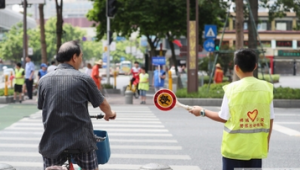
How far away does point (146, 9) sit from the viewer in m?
35.1

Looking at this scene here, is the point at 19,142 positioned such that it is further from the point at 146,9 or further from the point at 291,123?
the point at 146,9

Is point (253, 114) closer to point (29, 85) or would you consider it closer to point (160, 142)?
point (160, 142)

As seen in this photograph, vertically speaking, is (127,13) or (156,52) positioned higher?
(127,13)

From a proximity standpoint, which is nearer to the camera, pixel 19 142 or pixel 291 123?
pixel 19 142

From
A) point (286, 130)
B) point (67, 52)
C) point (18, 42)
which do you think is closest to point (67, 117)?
point (67, 52)

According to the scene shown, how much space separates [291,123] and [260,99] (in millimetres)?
10979

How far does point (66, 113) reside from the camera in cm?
424

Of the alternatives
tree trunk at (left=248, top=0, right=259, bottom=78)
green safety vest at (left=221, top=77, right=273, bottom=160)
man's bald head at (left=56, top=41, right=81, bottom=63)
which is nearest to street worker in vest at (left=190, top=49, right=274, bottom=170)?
green safety vest at (left=221, top=77, right=273, bottom=160)

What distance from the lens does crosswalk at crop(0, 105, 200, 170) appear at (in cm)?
880

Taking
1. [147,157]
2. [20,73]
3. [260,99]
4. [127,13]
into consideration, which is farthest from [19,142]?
[127,13]

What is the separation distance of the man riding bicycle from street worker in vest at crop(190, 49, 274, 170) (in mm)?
991

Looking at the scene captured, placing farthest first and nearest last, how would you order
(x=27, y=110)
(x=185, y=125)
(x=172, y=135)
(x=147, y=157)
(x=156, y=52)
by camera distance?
1. (x=156, y=52)
2. (x=27, y=110)
3. (x=185, y=125)
4. (x=172, y=135)
5. (x=147, y=157)

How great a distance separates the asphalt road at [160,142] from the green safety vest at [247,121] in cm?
410

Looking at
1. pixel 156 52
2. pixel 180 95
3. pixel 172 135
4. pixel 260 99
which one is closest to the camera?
pixel 260 99
